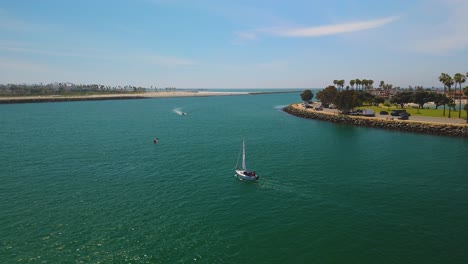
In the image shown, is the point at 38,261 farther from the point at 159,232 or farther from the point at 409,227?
the point at 409,227

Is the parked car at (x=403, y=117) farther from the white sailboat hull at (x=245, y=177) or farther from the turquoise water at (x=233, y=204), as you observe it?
the white sailboat hull at (x=245, y=177)

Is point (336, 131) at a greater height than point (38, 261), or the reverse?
point (336, 131)

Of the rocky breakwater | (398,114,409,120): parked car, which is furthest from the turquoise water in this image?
(398,114,409,120): parked car

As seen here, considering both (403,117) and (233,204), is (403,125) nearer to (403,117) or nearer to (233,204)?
(403,117)

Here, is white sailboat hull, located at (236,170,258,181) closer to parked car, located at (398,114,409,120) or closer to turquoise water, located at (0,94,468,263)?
turquoise water, located at (0,94,468,263)

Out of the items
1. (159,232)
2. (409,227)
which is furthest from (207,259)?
(409,227)

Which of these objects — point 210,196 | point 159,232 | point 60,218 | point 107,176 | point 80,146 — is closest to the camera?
point 159,232

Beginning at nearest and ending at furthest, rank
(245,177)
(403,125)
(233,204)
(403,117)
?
(233,204) < (245,177) < (403,125) < (403,117)

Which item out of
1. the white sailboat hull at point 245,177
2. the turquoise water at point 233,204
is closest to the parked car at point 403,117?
the turquoise water at point 233,204

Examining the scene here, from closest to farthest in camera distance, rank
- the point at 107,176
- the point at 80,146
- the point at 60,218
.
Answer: the point at 60,218
the point at 107,176
the point at 80,146

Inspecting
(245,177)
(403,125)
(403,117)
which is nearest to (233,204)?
(245,177)
